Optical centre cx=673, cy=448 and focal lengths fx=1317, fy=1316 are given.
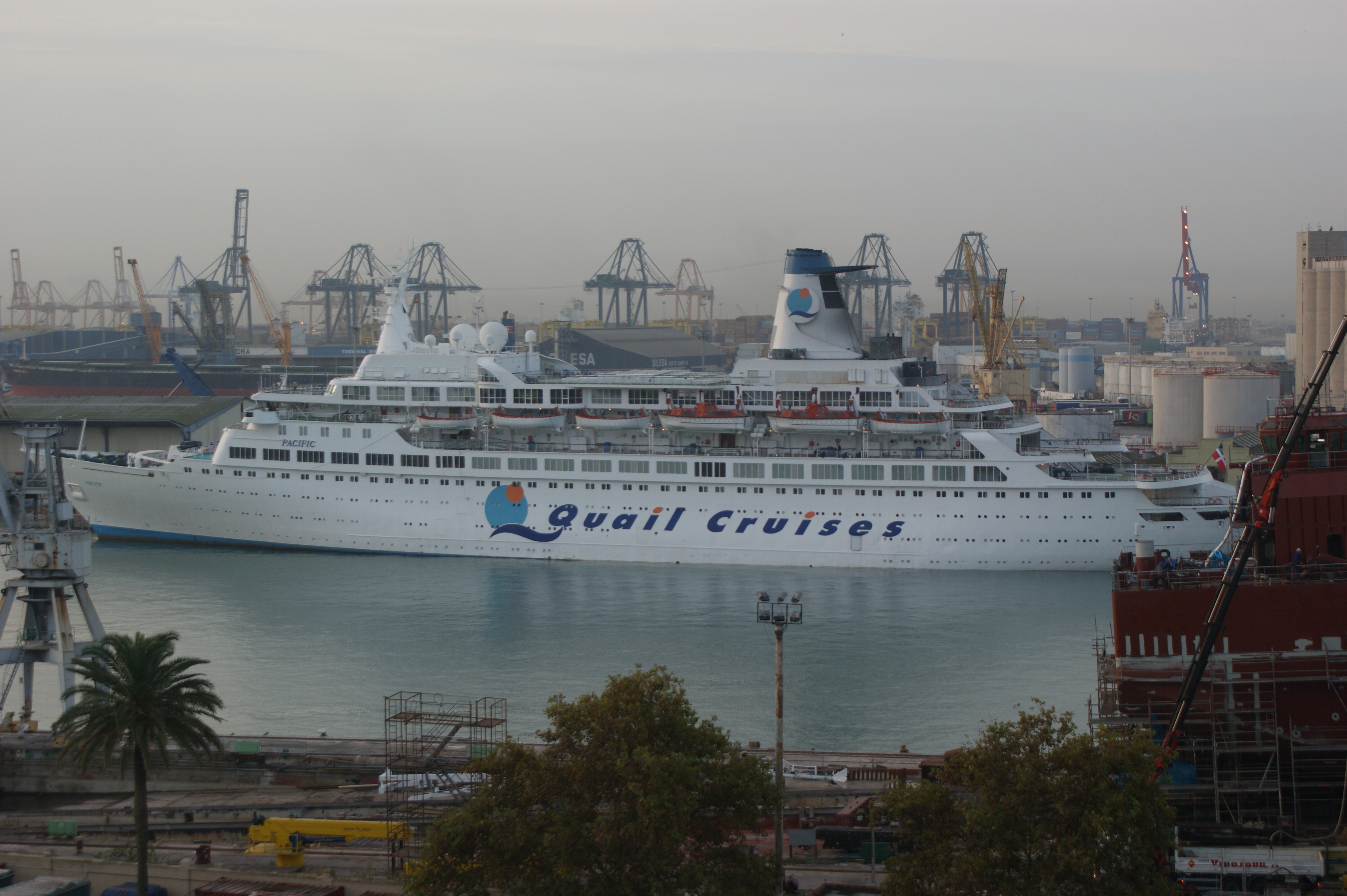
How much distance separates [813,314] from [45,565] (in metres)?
18.2

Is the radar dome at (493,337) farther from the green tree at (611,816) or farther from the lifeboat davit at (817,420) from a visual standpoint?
the green tree at (611,816)

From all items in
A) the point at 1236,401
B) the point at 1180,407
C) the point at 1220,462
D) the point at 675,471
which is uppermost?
the point at 1236,401

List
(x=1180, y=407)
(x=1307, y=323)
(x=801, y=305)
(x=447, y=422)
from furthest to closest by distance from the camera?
(x=1307, y=323), (x=1180, y=407), (x=447, y=422), (x=801, y=305)

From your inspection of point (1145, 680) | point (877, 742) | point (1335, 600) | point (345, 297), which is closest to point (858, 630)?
point (877, 742)

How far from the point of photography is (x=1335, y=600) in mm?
15086

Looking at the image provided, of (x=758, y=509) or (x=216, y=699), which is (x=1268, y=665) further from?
(x=758, y=509)

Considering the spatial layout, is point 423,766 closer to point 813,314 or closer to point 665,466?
point 665,466

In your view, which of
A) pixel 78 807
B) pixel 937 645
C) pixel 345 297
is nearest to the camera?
pixel 78 807

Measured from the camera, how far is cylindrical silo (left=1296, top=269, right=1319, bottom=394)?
183ft

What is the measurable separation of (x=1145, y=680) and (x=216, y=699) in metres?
10.6

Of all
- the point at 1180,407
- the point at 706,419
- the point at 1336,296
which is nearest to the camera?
the point at 706,419

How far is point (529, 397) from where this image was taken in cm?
3086

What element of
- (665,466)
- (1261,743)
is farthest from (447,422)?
(1261,743)

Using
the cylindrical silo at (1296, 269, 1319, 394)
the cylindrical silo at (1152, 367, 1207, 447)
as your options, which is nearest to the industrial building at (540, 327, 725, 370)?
the cylindrical silo at (1152, 367, 1207, 447)
